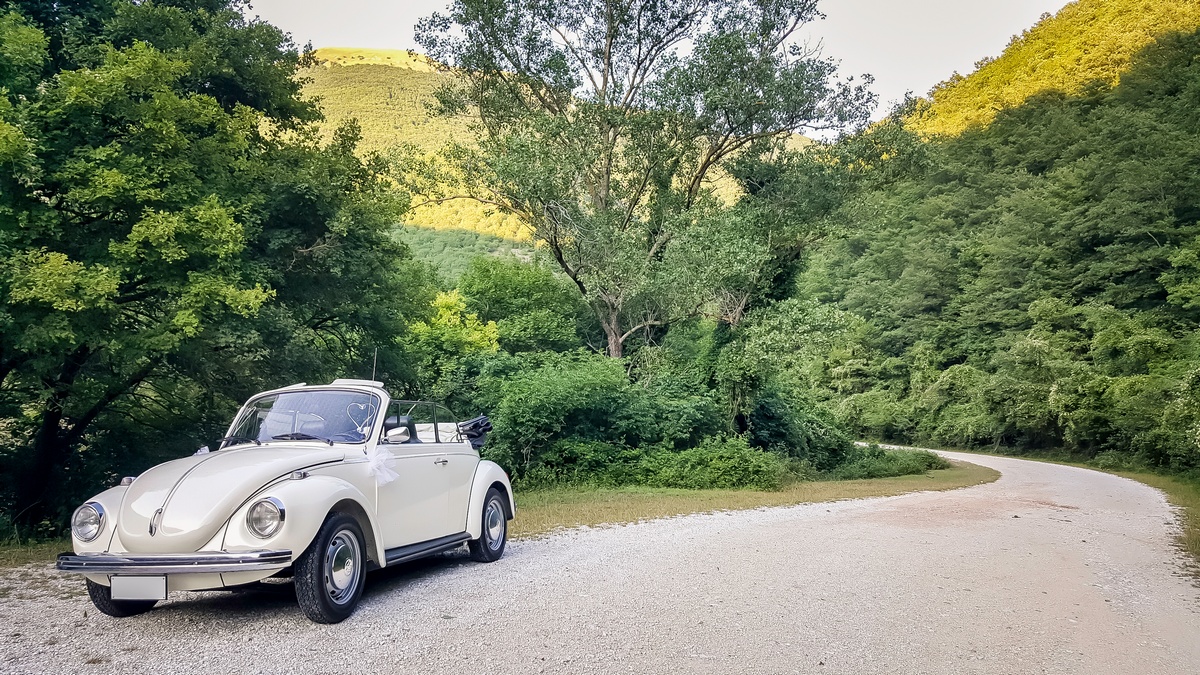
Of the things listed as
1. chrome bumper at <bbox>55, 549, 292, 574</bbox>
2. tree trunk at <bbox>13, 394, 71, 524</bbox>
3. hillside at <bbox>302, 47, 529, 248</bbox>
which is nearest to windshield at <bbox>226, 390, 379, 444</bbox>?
chrome bumper at <bbox>55, 549, 292, 574</bbox>

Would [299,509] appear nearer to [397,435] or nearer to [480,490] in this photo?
[397,435]

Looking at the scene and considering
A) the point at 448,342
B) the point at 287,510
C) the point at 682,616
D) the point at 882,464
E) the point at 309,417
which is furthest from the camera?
the point at 448,342

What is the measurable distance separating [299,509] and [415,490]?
163cm

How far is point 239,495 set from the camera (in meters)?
→ 5.41

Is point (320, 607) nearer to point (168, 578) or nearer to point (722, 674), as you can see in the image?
point (168, 578)

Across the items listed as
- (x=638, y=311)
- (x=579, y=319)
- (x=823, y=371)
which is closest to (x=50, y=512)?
(x=638, y=311)

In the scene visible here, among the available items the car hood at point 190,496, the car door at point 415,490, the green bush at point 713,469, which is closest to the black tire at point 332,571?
the car door at point 415,490

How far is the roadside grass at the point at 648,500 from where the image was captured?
12100mm

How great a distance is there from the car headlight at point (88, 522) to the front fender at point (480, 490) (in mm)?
3304

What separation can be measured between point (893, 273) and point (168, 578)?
6257 centimetres

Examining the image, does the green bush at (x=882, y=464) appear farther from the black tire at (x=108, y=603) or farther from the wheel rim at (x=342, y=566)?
the black tire at (x=108, y=603)

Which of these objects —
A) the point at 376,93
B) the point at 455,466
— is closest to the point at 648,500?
the point at 455,466

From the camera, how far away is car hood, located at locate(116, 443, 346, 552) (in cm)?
524

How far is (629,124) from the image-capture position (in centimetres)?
2455
